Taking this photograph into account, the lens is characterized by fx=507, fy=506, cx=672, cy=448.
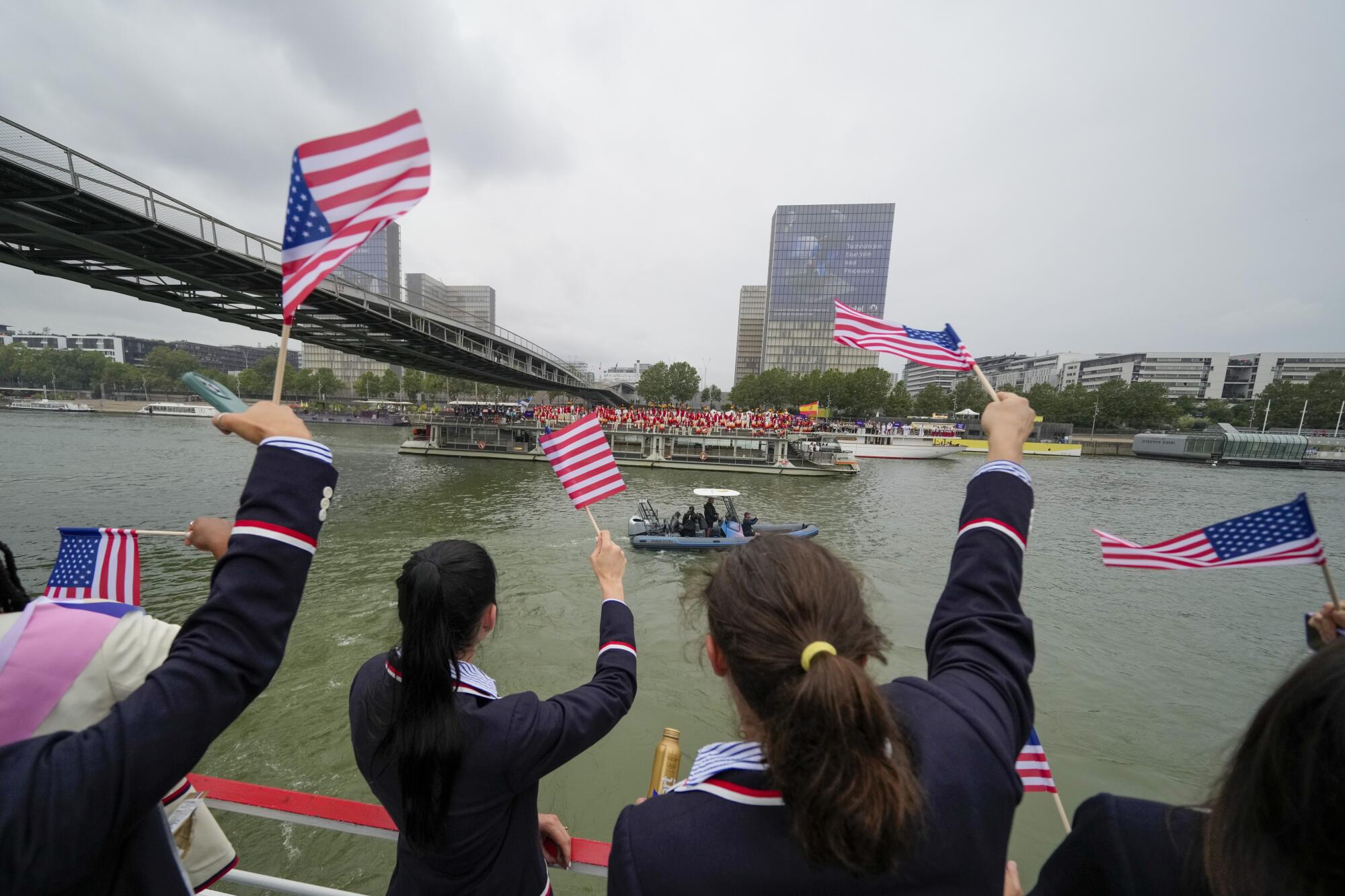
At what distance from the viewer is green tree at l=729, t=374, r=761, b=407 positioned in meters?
80.9

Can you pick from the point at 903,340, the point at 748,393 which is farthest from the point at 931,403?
the point at 903,340

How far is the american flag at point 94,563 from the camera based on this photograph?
13.4 ft

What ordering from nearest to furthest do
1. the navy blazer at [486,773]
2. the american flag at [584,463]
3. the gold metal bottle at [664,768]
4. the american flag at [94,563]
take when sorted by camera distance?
1. the navy blazer at [486,773]
2. the gold metal bottle at [664,768]
3. the american flag at [94,563]
4. the american flag at [584,463]

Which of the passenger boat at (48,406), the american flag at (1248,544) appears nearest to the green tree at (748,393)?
the american flag at (1248,544)

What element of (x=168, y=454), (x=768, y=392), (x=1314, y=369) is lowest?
(x=168, y=454)

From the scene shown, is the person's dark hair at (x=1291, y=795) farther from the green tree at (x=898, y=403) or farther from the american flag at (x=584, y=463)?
the green tree at (x=898, y=403)

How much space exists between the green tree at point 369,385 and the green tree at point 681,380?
56.7 metres

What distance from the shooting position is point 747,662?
1.21 meters

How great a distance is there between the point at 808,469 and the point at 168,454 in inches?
1837

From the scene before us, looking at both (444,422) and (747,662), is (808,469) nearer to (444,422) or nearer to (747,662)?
(444,422)

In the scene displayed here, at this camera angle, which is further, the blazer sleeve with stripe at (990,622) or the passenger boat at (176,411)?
the passenger boat at (176,411)

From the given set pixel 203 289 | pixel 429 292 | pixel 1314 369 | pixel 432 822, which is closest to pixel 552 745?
pixel 432 822

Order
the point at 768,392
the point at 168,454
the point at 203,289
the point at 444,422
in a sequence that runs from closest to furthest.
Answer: the point at 203,289
the point at 168,454
the point at 444,422
the point at 768,392

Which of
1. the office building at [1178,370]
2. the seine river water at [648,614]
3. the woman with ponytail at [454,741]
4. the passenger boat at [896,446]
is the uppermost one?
the office building at [1178,370]
